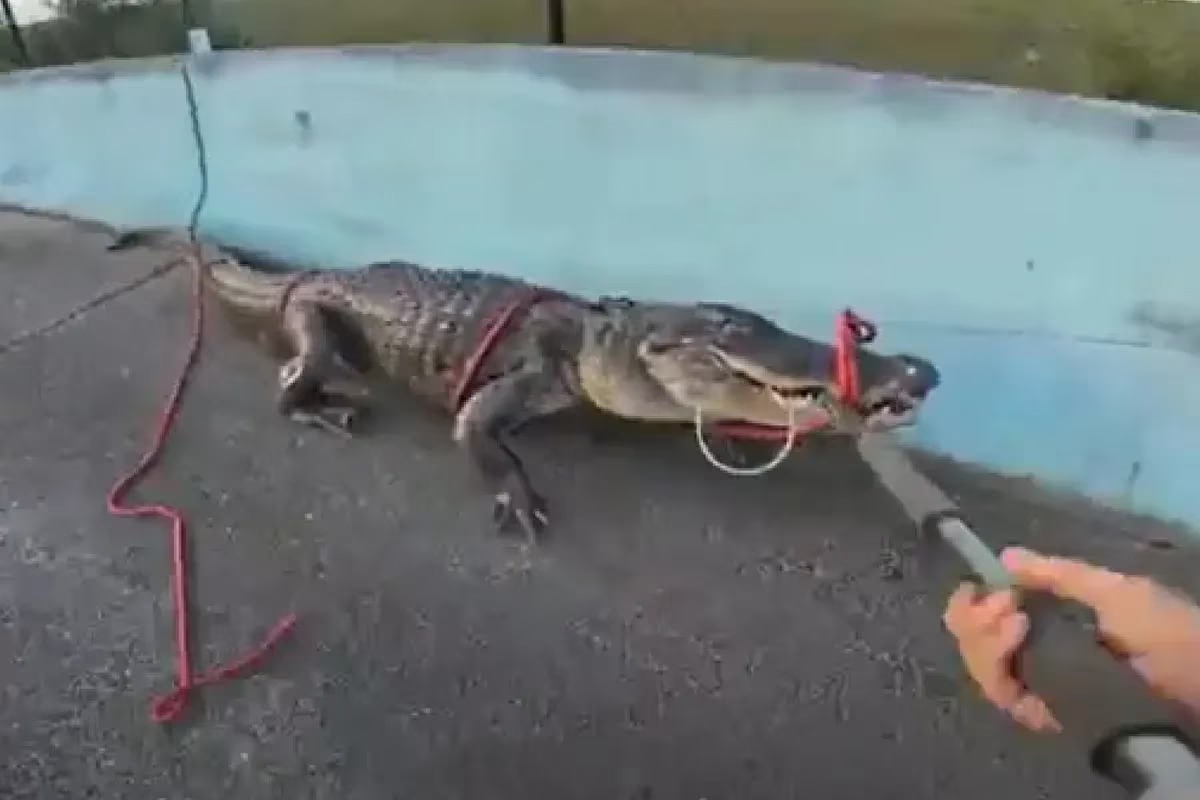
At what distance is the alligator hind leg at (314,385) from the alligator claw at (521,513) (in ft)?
0.88

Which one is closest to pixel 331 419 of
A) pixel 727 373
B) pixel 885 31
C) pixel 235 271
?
pixel 235 271

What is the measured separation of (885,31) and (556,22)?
1.44 ft

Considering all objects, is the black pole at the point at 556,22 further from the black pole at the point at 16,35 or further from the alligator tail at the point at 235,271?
the black pole at the point at 16,35

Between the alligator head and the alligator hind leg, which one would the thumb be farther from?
the alligator hind leg

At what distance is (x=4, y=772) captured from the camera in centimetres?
122

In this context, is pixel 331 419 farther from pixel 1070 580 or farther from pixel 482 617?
pixel 1070 580

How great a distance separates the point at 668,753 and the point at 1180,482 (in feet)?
2.04

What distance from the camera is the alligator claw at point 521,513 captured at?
1499 millimetres

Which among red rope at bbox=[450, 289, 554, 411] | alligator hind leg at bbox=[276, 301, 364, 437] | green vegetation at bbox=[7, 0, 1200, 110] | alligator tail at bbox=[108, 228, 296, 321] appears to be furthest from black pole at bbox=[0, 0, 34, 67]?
red rope at bbox=[450, 289, 554, 411]

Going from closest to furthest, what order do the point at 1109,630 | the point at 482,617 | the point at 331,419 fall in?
the point at 1109,630 → the point at 482,617 → the point at 331,419

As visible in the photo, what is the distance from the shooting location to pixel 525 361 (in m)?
1.60

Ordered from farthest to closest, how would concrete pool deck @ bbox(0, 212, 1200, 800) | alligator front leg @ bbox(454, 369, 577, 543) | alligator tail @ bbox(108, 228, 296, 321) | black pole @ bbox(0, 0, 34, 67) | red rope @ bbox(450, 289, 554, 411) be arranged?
1. black pole @ bbox(0, 0, 34, 67)
2. alligator tail @ bbox(108, 228, 296, 321)
3. red rope @ bbox(450, 289, 554, 411)
4. alligator front leg @ bbox(454, 369, 577, 543)
5. concrete pool deck @ bbox(0, 212, 1200, 800)

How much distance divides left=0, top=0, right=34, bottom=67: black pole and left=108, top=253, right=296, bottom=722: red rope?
67 centimetres

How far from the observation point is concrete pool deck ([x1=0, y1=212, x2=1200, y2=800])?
1214mm
